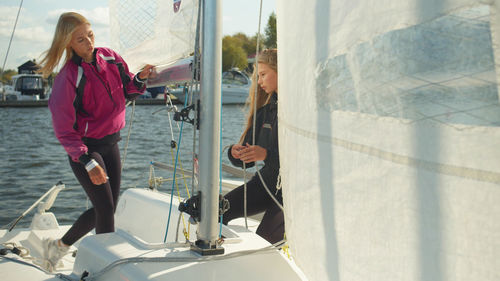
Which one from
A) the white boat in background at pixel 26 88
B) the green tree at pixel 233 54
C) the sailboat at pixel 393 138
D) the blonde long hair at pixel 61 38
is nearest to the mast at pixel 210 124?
the sailboat at pixel 393 138

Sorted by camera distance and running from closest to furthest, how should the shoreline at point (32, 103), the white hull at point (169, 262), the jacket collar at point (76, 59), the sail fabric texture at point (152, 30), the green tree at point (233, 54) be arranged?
the white hull at point (169, 262) < the sail fabric texture at point (152, 30) < the jacket collar at point (76, 59) < the shoreline at point (32, 103) < the green tree at point (233, 54)

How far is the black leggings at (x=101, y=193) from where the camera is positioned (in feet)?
6.78

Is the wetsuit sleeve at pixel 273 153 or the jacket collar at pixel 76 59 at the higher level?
the jacket collar at pixel 76 59

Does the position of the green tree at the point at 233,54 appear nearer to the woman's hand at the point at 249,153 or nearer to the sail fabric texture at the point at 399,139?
the woman's hand at the point at 249,153

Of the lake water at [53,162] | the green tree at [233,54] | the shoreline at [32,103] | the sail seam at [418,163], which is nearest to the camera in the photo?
the sail seam at [418,163]

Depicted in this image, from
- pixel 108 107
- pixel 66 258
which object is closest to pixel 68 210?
pixel 66 258

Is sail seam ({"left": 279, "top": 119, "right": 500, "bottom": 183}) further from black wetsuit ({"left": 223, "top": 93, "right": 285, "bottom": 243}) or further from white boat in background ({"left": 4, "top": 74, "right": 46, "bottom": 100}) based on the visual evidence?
white boat in background ({"left": 4, "top": 74, "right": 46, "bottom": 100})

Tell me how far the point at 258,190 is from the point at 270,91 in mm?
402

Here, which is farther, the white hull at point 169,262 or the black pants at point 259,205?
the black pants at point 259,205

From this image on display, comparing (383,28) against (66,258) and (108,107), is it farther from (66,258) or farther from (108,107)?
(66,258)

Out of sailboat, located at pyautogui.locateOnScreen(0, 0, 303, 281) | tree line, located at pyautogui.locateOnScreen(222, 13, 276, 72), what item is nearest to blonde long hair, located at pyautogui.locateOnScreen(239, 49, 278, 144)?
sailboat, located at pyautogui.locateOnScreen(0, 0, 303, 281)

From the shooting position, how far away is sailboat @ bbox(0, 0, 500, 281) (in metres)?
0.73

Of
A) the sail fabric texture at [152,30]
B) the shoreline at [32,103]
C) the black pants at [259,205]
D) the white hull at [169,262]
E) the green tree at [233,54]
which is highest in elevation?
the green tree at [233,54]

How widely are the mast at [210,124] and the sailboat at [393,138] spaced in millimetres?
321
